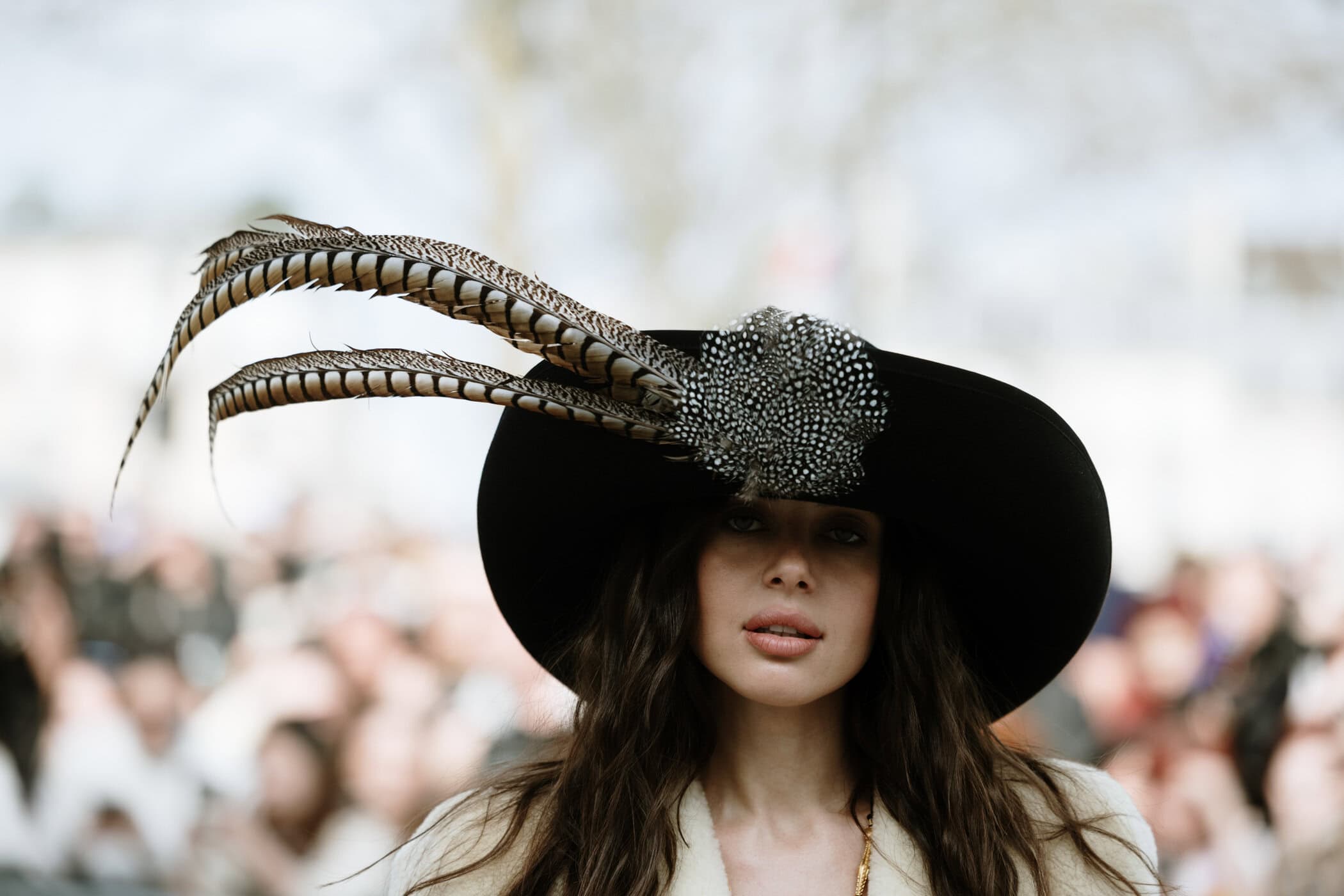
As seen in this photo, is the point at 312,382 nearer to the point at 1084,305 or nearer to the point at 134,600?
the point at 134,600

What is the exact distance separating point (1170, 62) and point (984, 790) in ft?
23.1

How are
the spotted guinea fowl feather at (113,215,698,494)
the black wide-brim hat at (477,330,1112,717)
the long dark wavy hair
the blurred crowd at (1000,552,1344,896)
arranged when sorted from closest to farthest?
1. the spotted guinea fowl feather at (113,215,698,494)
2. the black wide-brim hat at (477,330,1112,717)
3. the long dark wavy hair
4. the blurred crowd at (1000,552,1344,896)

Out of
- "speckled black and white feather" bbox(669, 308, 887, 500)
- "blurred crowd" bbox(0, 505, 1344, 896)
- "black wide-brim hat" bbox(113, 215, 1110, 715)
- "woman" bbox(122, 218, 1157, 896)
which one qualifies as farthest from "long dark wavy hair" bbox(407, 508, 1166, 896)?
"blurred crowd" bbox(0, 505, 1344, 896)

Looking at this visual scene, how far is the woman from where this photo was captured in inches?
60.6

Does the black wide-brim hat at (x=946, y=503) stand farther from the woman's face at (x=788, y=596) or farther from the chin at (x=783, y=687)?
the chin at (x=783, y=687)

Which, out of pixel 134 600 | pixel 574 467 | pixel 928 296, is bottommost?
pixel 134 600

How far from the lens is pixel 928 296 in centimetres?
818

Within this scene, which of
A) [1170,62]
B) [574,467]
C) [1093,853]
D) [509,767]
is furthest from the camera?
[1170,62]

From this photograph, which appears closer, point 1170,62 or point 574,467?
point 574,467

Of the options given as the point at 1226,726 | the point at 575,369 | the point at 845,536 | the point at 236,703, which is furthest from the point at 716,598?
the point at 236,703

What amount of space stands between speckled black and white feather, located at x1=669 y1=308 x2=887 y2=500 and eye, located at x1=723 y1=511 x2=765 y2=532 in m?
0.19

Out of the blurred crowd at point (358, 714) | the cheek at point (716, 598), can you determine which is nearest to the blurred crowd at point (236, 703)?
the blurred crowd at point (358, 714)

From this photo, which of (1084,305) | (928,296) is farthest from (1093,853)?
(1084,305)

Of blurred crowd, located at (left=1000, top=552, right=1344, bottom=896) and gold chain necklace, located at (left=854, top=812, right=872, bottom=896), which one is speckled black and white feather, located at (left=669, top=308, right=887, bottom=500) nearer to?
gold chain necklace, located at (left=854, top=812, right=872, bottom=896)
